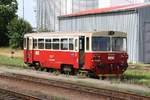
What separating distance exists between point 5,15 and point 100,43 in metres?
50.8

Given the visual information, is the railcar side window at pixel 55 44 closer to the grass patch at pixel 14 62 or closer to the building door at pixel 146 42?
the grass patch at pixel 14 62

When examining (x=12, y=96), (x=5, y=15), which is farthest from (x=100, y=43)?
(x=5, y=15)

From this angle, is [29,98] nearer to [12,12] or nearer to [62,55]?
[62,55]

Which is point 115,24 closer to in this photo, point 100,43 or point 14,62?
point 14,62

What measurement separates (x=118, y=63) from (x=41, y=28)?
39008 mm

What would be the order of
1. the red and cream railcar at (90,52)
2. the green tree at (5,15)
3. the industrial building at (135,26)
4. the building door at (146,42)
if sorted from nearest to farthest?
1. the red and cream railcar at (90,52)
2. the industrial building at (135,26)
3. the building door at (146,42)
4. the green tree at (5,15)

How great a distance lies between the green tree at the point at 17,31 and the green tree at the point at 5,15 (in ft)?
13.1

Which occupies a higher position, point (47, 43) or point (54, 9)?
point (54, 9)

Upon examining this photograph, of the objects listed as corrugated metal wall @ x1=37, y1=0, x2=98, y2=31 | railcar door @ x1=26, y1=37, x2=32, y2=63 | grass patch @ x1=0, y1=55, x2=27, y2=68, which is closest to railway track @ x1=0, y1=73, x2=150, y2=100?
railcar door @ x1=26, y1=37, x2=32, y2=63

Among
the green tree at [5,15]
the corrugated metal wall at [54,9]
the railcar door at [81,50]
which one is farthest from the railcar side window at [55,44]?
the green tree at [5,15]

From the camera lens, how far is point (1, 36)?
234ft

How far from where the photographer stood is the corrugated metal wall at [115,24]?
128 ft

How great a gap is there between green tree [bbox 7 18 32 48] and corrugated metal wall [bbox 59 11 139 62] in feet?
54.8

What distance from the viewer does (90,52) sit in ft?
79.0
